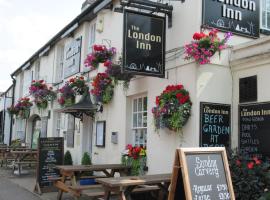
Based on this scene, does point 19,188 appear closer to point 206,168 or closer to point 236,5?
point 206,168

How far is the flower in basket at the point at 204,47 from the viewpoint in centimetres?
727

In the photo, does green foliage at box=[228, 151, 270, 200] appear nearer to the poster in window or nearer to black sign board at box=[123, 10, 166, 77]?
black sign board at box=[123, 10, 166, 77]

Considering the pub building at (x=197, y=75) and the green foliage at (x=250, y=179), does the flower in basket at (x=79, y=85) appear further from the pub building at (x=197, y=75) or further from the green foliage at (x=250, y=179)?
the green foliage at (x=250, y=179)

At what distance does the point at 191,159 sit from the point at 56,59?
39.5 ft

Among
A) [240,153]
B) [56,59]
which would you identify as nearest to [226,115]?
[240,153]

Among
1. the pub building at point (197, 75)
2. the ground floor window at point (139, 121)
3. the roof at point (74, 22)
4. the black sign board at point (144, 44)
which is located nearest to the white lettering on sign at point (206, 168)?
the pub building at point (197, 75)

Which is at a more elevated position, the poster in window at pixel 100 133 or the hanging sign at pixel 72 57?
the hanging sign at pixel 72 57

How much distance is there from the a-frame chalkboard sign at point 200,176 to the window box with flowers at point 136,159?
341 centimetres

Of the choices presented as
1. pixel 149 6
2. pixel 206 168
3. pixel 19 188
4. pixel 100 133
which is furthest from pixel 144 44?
pixel 19 188

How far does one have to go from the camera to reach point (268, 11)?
29.1 ft

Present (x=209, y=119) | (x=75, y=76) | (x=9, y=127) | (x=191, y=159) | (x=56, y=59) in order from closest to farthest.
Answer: (x=191, y=159) < (x=209, y=119) < (x=75, y=76) < (x=56, y=59) < (x=9, y=127)

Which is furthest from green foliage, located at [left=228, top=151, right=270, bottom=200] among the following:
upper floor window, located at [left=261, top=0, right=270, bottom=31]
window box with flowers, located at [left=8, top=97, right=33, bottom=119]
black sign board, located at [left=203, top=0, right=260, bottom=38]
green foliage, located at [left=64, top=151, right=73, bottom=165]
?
window box with flowers, located at [left=8, top=97, right=33, bottom=119]

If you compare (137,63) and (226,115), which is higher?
(137,63)

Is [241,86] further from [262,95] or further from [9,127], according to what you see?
[9,127]
